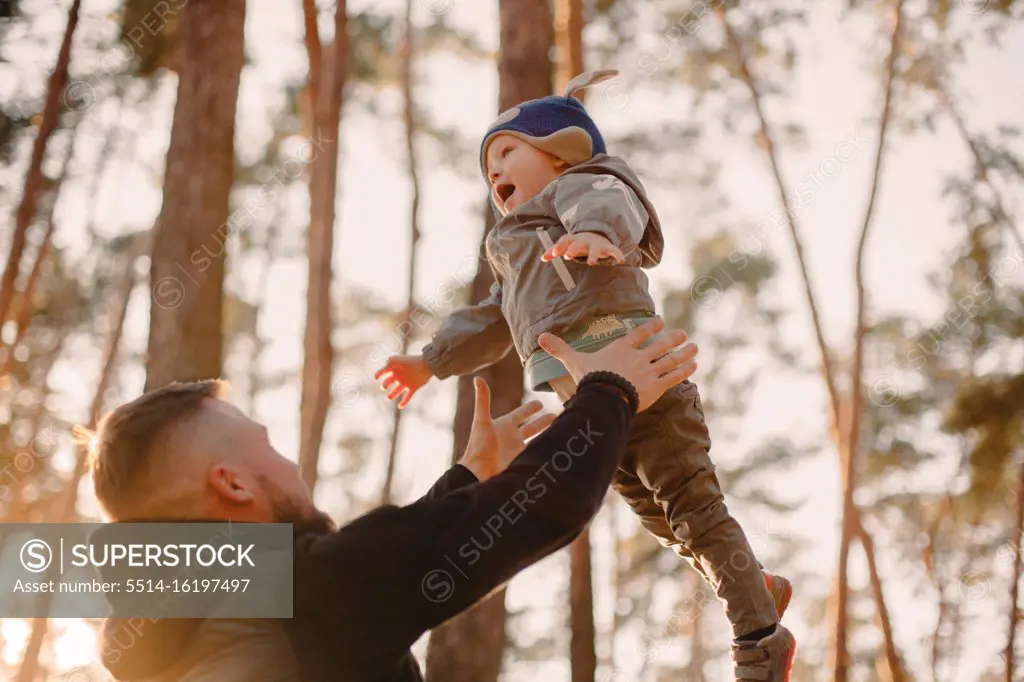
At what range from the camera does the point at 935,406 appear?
17.5m

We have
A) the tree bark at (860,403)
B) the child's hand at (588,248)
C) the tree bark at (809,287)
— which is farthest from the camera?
the tree bark at (809,287)

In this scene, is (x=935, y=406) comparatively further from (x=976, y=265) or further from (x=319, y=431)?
(x=319, y=431)

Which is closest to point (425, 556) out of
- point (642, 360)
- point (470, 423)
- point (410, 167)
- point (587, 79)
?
point (642, 360)

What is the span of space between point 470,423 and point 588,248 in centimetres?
408

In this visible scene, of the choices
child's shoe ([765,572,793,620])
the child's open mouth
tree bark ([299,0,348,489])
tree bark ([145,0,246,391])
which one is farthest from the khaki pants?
tree bark ([299,0,348,489])

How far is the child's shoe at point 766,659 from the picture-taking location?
2.37 meters

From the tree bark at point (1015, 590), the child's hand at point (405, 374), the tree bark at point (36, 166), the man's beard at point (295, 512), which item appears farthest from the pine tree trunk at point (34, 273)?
the tree bark at point (1015, 590)

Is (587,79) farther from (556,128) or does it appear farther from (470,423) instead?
(470,423)

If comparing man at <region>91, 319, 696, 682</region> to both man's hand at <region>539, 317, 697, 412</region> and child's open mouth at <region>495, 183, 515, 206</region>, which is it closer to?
man's hand at <region>539, 317, 697, 412</region>

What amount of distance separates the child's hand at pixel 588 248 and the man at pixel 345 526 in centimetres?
21

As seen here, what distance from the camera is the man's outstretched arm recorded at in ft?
5.14

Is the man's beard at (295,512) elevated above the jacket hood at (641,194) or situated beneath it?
situated beneath

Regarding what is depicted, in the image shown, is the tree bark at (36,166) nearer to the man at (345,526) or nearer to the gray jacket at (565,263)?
the gray jacket at (565,263)

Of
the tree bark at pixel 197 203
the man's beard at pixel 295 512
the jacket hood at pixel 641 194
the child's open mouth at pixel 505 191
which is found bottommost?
the man's beard at pixel 295 512
